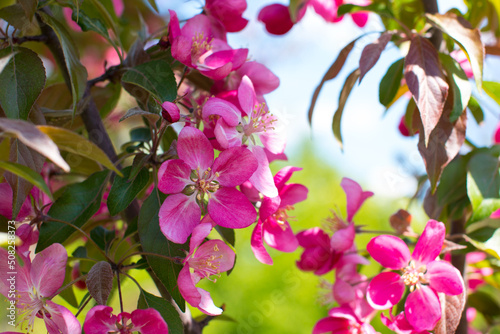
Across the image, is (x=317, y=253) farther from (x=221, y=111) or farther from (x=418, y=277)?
(x=221, y=111)

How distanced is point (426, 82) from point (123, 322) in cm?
64

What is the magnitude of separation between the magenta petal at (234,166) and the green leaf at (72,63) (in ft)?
0.79

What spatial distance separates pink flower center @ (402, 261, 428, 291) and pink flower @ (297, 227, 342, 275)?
174mm

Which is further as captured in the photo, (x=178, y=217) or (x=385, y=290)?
(x=385, y=290)

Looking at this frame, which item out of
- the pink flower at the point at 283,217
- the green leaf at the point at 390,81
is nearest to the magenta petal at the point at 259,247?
the pink flower at the point at 283,217

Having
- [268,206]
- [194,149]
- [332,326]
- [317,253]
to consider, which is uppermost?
[194,149]

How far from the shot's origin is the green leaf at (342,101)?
1.00m

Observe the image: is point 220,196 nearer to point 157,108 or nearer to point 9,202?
point 157,108

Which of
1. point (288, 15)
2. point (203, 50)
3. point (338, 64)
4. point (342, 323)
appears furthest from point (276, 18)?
point (342, 323)

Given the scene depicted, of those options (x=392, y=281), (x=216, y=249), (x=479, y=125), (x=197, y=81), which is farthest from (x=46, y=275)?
(x=479, y=125)

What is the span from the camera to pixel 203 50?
0.82 metres

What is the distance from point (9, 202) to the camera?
2.37 feet

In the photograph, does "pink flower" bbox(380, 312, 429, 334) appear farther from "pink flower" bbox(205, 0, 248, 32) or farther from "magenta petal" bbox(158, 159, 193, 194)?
"pink flower" bbox(205, 0, 248, 32)

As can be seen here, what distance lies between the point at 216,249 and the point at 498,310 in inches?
37.8
